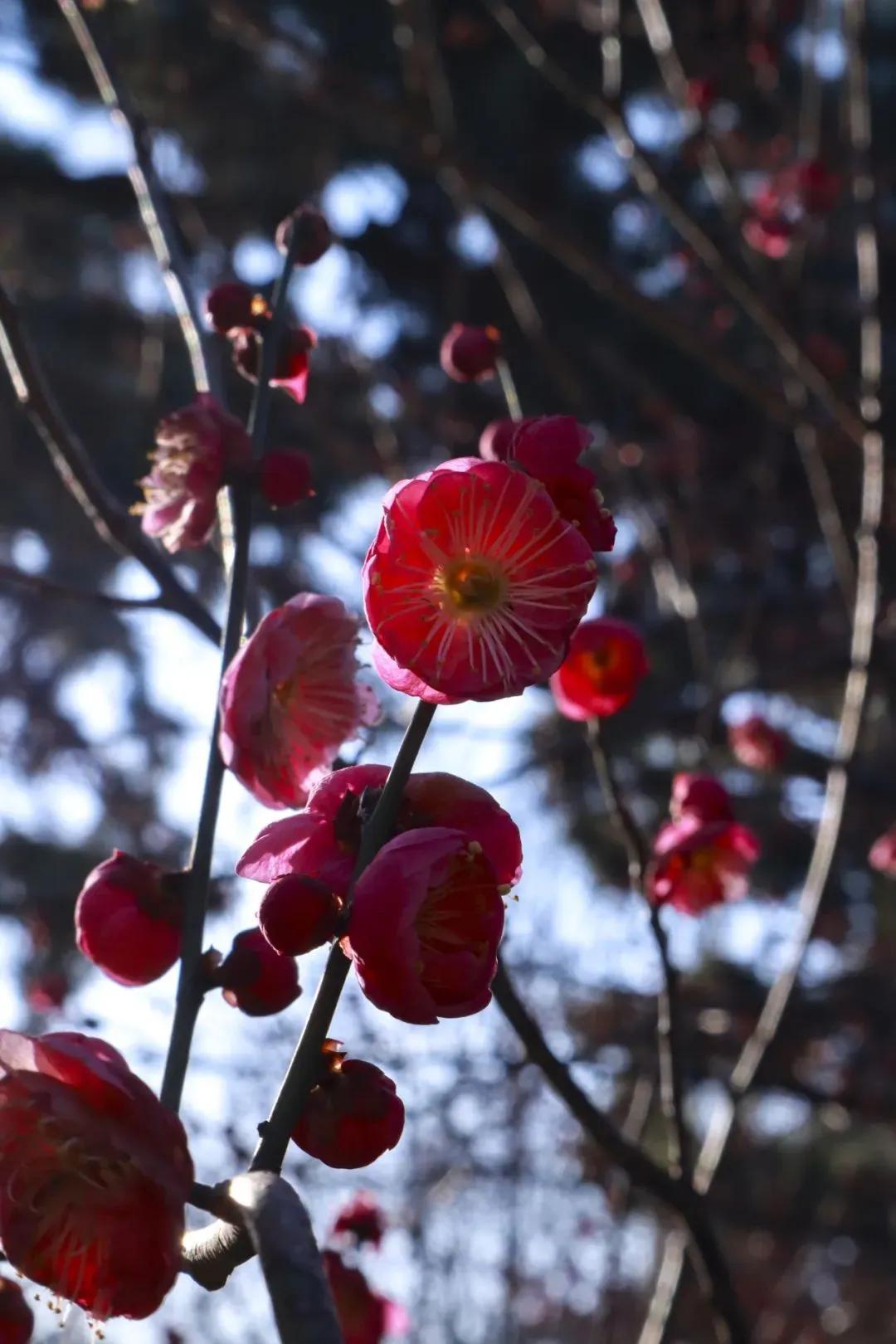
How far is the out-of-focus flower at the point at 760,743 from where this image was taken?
2.91 meters

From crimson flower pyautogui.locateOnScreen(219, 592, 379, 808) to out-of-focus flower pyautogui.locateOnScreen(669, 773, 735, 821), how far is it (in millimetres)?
728

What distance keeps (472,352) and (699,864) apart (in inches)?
31.0

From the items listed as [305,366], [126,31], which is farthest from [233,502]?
[126,31]

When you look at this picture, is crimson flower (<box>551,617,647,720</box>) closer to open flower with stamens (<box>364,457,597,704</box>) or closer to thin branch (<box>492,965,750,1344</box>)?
thin branch (<box>492,965,750,1344</box>)

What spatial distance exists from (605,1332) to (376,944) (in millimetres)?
2062

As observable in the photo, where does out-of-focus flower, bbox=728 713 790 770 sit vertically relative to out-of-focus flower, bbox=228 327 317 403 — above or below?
above

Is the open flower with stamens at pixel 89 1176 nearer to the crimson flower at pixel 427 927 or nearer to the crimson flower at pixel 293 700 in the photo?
the crimson flower at pixel 427 927

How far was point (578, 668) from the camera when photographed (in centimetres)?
148

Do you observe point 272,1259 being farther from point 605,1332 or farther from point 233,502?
point 605,1332

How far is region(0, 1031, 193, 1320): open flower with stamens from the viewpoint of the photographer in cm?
68

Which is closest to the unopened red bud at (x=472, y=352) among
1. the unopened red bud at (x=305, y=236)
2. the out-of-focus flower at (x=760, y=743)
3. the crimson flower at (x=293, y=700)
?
the unopened red bud at (x=305, y=236)

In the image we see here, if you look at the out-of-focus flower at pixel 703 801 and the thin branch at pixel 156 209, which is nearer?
the thin branch at pixel 156 209

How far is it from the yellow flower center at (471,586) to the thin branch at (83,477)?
1.09ft

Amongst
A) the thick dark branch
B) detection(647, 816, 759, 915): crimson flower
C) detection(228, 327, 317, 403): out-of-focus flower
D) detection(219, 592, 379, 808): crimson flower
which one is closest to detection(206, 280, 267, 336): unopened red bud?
detection(228, 327, 317, 403): out-of-focus flower
